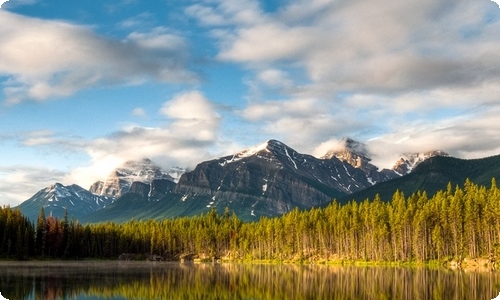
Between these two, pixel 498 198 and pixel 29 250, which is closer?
pixel 498 198

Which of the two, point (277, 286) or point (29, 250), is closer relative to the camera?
point (277, 286)

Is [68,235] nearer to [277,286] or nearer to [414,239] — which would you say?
[414,239]

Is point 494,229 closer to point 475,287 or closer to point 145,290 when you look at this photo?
point 475,287

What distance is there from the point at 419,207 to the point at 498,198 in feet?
99.7

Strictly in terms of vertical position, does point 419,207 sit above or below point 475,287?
above

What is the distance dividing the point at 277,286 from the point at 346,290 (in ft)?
41.5

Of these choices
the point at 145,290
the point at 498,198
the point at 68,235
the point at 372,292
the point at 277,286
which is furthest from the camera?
the point at 68,235

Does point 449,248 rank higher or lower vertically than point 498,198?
lower

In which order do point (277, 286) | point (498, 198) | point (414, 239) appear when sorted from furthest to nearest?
1. point (414, 239)
2. point (498, 198)
3. point (277, 286)

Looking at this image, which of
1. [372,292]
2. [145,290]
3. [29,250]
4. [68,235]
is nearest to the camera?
[372,292]

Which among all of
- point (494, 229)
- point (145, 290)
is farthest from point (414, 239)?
point (145, 290)

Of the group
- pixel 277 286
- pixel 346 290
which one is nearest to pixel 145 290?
pixel 277 286

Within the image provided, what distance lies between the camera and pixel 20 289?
66688 millimetres

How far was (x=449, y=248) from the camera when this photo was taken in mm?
153625
